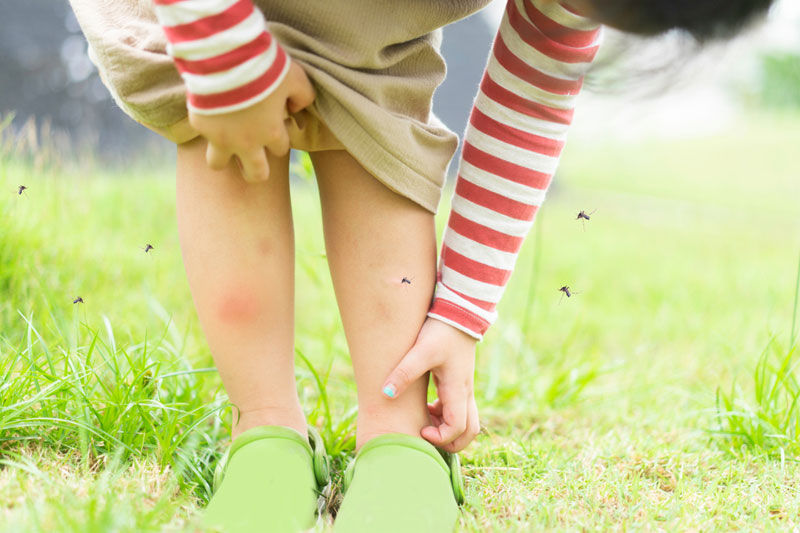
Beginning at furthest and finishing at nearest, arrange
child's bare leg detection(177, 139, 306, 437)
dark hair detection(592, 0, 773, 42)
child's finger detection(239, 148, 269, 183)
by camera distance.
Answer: child's bare leg detection(177, 139, 306, 437) → child's finger detection(239, 148, 269, 183) → dark hair detection(592, 0, 773, 42)

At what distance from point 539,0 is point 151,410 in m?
0.72

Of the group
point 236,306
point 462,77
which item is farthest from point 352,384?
point 462,77

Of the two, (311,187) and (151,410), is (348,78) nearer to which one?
(151,410)

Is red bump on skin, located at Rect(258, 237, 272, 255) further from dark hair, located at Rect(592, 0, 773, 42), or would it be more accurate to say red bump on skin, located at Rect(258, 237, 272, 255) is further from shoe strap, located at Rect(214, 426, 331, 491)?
dark hair, located at Rect(592, 0, 773, 42)

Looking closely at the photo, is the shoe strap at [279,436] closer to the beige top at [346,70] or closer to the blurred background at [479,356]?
the blurred background at [479,356]

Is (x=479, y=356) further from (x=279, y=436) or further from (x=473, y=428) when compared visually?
(x=279, y=436)

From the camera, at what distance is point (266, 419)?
94cm

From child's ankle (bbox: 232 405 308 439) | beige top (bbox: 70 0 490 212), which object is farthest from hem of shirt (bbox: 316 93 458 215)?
child's ankle (bbox: 232 405 308 439)

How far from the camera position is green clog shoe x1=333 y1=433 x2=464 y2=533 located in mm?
814

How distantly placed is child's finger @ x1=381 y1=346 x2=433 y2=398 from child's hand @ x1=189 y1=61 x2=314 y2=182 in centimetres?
28

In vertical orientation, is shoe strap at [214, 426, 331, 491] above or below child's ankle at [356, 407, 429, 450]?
Answer: below

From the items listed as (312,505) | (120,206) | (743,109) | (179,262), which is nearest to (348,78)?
(312,505)

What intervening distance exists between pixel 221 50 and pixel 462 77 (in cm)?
428

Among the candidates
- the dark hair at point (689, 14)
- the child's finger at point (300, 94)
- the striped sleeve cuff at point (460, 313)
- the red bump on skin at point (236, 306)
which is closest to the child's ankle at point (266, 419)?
the red bump on skin at point (236, 306)
